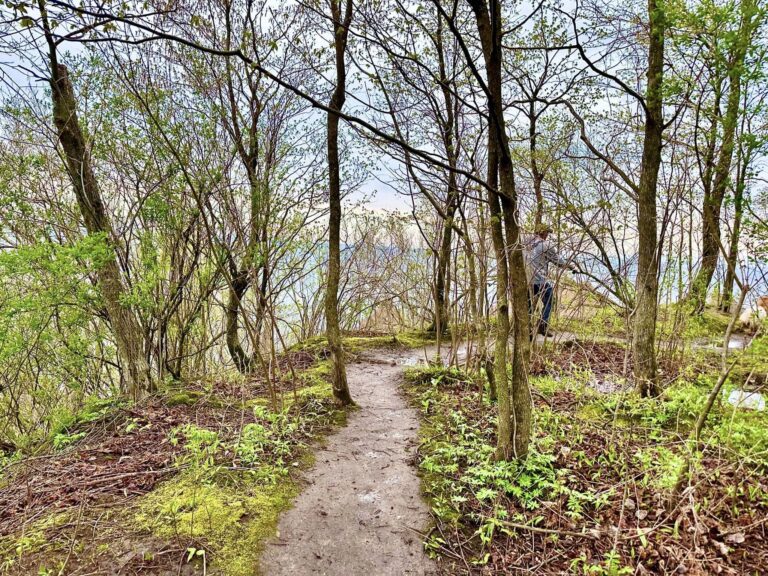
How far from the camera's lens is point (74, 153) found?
208 inches

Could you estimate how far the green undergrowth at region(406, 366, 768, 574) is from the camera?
2602mm

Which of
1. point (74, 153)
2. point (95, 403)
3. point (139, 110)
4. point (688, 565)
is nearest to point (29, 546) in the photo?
point (95, 403)

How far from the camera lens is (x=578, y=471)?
3.21 m

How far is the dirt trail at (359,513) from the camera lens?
255 cm

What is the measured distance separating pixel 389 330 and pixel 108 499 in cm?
780

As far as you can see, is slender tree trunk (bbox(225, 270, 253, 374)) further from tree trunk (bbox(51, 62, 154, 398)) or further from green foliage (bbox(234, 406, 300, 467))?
green foliage (bbox(234, 406, 300, 467))

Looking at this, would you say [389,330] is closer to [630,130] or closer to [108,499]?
[630,130]

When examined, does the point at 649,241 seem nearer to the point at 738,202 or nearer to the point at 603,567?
the point at 738,202

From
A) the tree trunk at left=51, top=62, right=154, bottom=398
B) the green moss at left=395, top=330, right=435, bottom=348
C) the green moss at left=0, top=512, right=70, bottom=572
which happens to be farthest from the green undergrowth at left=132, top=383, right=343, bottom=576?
the green moss at left=395, top=330, right=435, bottom=348

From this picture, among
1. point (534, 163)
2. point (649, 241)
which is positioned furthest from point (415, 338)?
point (649, 241)

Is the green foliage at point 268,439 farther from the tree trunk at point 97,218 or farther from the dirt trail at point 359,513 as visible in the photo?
the tree trunk at point 97,218

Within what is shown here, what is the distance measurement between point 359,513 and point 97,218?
4863 millimetres

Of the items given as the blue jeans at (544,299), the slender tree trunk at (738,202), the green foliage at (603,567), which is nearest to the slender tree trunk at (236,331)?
the blue jeans at (544,299)

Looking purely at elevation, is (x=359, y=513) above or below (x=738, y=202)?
below
